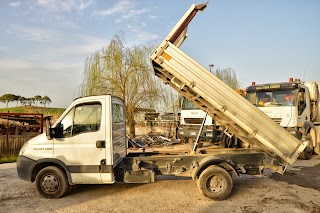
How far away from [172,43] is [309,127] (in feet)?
27.5

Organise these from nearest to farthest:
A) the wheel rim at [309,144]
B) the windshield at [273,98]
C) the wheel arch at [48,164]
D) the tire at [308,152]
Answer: the wheel arch at [48,164] < the windshield at [273,98] < the tire at [308,152] < the wheel rim at [309,144]

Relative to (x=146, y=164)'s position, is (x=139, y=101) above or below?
above

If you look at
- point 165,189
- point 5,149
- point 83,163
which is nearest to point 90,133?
point 83,163

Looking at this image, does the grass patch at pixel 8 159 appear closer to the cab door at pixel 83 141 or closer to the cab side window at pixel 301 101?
the cab door at pixel 83 141

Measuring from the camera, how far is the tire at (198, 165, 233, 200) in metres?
5.99

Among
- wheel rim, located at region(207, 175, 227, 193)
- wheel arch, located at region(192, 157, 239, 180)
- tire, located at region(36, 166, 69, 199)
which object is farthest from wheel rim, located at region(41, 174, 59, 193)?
wheel rim, located at region(207, 175, 227, 193)

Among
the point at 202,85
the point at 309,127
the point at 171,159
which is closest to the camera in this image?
the point at 202,85

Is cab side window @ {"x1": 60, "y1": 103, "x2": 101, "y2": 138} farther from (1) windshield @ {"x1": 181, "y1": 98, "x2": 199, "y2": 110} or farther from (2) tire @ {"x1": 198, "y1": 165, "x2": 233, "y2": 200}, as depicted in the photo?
(1) windshield @ {"x1": 181, "y1": 98, "x2": 199, "y2": 110}

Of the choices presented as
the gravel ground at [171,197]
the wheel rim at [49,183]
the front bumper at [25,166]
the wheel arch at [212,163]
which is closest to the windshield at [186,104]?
the gravel ground at [171,197]

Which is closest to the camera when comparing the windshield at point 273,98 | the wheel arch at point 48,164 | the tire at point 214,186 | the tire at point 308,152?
the tire at point 214,186

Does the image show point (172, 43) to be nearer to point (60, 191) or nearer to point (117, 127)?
point (117, 127)

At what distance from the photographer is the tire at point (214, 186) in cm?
599

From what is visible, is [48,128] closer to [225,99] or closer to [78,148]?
[78,148]

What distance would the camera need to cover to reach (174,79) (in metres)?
6.40
